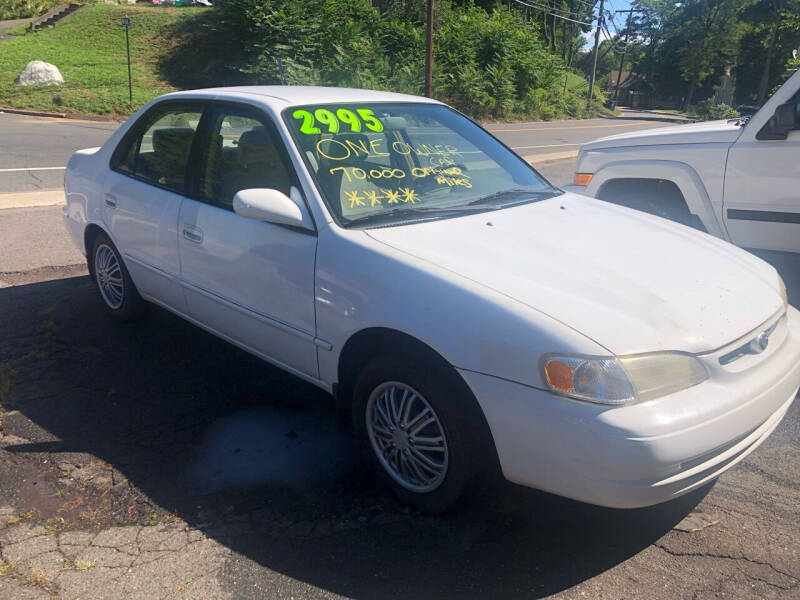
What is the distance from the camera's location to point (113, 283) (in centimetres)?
514

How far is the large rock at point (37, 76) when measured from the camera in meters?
24.6

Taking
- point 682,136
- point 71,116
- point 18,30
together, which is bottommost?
point 71,116

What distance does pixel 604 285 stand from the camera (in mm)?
2885

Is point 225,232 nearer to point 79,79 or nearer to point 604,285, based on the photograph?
point 604,285

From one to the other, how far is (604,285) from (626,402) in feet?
1.86

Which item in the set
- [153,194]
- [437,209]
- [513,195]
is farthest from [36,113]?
[437,209]

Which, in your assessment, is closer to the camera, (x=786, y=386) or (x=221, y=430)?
(x=786, y=386)

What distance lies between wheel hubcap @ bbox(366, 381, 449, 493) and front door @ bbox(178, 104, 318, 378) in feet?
1.48

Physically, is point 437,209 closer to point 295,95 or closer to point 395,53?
point 295,95

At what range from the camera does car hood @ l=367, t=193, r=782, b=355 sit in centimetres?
268

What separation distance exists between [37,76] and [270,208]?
83.0ft

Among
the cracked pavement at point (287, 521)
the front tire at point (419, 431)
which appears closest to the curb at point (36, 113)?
the cracked pavement at point (287, 521)

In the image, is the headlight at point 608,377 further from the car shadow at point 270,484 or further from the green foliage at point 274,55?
the green foliage at point 274,55

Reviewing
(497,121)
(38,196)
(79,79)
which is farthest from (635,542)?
(497,121)
